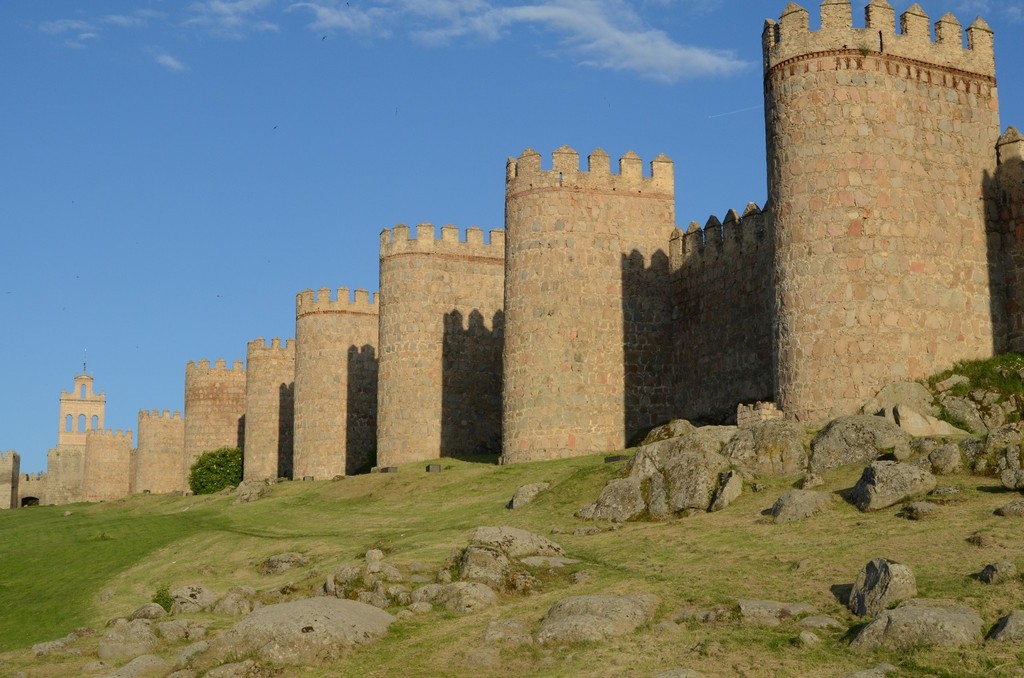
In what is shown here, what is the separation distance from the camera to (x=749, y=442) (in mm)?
26375

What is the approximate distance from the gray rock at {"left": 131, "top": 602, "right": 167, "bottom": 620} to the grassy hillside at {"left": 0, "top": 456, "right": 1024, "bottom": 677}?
0.85 meters

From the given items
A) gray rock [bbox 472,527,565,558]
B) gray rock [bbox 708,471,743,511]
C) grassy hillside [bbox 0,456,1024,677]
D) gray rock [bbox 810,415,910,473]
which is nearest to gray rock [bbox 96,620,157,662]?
grassy hillside [bbox 0,456,1024,677]

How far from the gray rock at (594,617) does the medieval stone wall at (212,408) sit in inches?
2019

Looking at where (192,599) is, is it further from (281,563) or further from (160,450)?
(160,450)

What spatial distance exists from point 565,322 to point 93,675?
71.8 feet

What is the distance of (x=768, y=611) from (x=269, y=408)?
4733 centimetres

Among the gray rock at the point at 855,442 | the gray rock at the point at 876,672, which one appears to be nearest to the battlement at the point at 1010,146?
the gray rock at the point at 855,442

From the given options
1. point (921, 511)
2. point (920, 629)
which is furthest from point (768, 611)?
point (921, 511)

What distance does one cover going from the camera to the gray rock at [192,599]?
2248 cm

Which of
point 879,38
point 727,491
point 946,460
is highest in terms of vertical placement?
point 879,38

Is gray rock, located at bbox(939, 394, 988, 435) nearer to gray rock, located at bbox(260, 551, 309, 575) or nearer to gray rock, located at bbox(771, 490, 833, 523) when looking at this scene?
gray rock, located at bbox(771, 490, 833, 523)

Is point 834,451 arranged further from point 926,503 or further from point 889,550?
point 889,550

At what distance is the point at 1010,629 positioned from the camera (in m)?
15.0

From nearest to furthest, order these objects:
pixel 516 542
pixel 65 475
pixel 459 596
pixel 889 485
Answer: pixel 459 596, pixel 889 485, pixel 516 542, pixel 65 475
